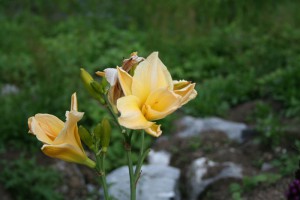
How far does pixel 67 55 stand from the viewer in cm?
693

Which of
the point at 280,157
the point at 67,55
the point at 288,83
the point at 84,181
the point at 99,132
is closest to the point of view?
the point at 99,132

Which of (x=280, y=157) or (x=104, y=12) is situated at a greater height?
(x=104, y=12)

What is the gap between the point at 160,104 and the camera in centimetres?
163

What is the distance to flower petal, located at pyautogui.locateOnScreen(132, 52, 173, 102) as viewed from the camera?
5.43 feet

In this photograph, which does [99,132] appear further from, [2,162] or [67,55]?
[67,55]

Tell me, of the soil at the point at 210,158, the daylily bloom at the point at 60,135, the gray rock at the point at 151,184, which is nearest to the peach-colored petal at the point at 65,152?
the daylily bloom at the point at 60,135

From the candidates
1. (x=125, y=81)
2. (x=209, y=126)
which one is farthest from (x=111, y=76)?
(x=209, y=126)

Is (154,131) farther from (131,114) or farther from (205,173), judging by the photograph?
(205,173)

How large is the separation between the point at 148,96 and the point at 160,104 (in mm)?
45

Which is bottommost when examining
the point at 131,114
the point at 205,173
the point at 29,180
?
the point at 205,173

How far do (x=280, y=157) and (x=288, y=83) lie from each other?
1.32 meters

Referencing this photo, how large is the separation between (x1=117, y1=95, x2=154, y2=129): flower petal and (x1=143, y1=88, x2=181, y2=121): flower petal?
0.02 m

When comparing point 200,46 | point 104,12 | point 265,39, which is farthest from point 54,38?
point 265,39

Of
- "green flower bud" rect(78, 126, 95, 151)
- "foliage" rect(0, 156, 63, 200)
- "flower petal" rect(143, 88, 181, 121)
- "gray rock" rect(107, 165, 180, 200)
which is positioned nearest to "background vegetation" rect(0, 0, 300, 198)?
"foliage" rect(0, 156, 63, 200)
